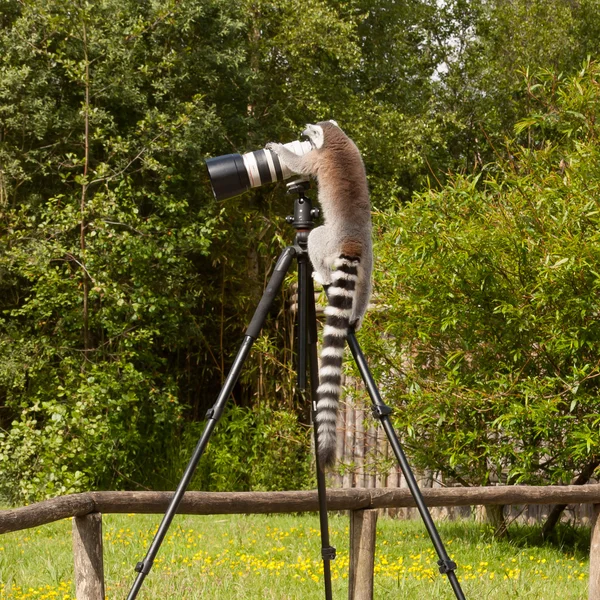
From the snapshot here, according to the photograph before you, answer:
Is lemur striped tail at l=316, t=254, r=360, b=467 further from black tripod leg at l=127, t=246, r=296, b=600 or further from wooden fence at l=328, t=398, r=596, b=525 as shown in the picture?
wooden fence at l=328, t=398, r=596, b=525

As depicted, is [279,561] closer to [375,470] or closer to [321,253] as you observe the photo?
[375,470]

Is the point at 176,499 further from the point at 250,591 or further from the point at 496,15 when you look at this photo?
the point at 496,15

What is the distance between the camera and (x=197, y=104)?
786 centimetres

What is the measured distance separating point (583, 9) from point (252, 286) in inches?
282

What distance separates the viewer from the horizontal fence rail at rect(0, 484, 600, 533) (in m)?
2.55

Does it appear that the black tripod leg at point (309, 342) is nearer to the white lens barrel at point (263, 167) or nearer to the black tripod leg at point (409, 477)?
the black tripod leg at point (409, 477)

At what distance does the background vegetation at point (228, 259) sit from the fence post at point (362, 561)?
89.3 inches

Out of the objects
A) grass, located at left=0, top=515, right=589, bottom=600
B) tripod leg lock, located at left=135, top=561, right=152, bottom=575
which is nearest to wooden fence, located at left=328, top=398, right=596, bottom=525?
grass, located at left=0, top=515, right=589, bottom=600

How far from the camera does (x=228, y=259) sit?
340 inches

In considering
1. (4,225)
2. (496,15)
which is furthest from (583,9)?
(4,225)

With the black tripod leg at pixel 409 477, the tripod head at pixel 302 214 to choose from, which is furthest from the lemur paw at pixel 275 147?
the black tripod leg at pixel 409 477

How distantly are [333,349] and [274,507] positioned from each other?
0.89 meters

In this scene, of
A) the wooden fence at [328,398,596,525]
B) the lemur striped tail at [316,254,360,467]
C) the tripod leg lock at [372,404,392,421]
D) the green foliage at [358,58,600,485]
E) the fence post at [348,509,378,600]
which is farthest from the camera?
the wooden fence at [328,398,596,525]

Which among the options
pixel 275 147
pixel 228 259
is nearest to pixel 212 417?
pixel 275 147
